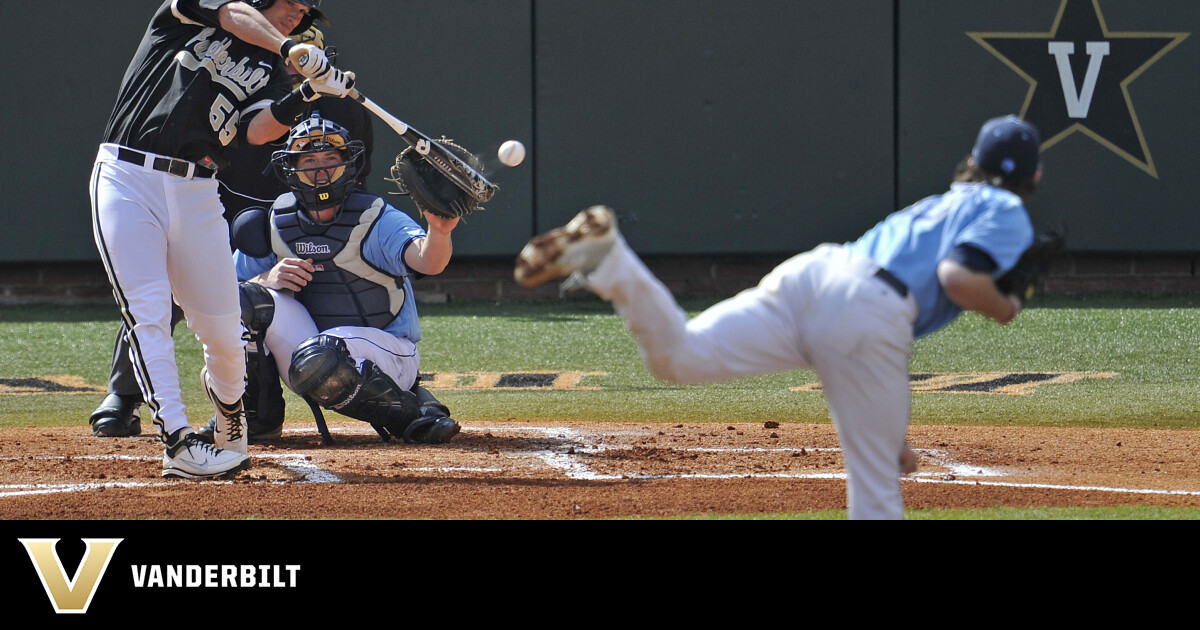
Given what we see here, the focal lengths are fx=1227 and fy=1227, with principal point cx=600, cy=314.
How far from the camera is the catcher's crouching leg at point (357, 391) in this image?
205 inches

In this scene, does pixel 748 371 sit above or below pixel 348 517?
above

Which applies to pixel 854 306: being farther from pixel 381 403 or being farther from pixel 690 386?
pixel 690 386

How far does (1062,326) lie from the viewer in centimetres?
905

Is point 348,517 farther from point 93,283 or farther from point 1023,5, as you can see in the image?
point 1023,5

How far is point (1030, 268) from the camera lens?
118 inches

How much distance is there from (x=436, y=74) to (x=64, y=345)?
3.68 metres

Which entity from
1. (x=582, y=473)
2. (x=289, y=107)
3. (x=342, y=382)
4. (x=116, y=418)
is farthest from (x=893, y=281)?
(x=116, y=418)

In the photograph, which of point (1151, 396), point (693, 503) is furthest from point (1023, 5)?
point (693, 503)

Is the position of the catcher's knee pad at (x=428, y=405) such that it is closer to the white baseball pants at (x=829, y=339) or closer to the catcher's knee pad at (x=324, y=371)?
the catcher's knee pad at (x=324, y=371)

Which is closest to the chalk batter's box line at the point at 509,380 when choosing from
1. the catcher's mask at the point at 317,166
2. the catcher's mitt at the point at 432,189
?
the catcher's mask at the point at 317,166

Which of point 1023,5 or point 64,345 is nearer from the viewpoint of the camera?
point 64,345

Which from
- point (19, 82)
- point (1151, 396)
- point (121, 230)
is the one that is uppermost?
point (19, 82)

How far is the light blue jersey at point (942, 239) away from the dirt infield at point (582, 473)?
1350 millimetres

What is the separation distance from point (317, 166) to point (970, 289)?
341 cm
